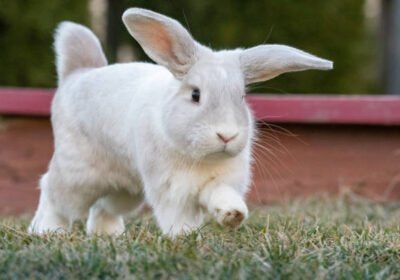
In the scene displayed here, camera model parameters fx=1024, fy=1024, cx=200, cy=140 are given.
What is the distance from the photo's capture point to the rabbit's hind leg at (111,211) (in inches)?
203

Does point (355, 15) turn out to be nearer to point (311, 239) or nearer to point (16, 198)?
point (16, 198)

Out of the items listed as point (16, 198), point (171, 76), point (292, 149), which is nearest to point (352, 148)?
point (292, 149)

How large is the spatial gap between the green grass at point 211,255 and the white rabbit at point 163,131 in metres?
0.18

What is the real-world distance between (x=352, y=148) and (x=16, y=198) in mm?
2456

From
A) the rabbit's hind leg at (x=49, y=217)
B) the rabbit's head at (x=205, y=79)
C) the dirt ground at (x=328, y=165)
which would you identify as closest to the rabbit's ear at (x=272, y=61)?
the rabbit's head at (x=205, y=79)

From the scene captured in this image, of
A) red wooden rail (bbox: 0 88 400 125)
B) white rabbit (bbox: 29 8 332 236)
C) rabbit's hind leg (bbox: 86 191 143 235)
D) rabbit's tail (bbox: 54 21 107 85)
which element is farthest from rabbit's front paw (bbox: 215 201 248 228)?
red wooden rail (bbox: 0 88 400 125)

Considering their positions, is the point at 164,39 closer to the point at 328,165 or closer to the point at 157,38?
the point at 157,38

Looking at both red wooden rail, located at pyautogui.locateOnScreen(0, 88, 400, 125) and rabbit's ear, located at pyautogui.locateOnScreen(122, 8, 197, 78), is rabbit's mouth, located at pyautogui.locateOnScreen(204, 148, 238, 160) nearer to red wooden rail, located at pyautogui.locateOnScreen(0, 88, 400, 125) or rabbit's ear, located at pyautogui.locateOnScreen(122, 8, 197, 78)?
rabbit's ear, located at pyautogui.locateOnScreen(122, 8, 197, 78)

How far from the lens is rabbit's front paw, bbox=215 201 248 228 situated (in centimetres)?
403

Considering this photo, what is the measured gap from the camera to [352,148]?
7.21 metres

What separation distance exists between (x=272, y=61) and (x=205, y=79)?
13.3 inches

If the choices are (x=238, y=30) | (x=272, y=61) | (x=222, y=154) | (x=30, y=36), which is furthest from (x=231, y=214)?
(x=238, y=30)

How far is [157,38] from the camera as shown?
14.4ft

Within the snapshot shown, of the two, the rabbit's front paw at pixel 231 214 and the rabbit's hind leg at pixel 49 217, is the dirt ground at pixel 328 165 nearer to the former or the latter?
the rabbit's hind leg at pixel 49 217
